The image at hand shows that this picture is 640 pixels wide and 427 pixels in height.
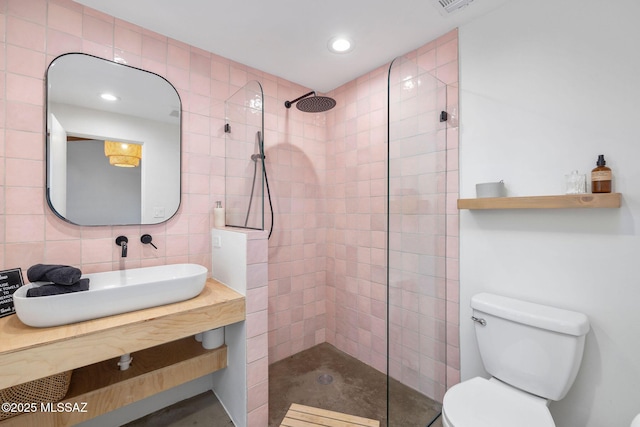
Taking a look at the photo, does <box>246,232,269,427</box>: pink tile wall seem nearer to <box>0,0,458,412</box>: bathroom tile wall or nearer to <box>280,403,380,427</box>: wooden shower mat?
<box>280,403,380,427</box>: wooden shower mat

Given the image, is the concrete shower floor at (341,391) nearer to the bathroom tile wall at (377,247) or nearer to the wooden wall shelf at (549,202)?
the bathroom tile wall at (377,247)

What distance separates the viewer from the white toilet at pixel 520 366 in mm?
1214

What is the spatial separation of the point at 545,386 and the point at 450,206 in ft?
3.38

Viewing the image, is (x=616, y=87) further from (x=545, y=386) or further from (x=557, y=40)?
(x=545, y=386)

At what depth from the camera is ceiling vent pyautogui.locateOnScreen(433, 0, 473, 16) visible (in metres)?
1.58

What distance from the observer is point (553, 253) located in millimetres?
1475

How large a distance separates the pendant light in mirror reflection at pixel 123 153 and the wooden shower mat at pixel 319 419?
182cm

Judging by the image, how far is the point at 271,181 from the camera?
241 cm

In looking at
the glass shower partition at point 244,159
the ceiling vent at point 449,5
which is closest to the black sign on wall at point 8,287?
the glass shower partition at point 244,159

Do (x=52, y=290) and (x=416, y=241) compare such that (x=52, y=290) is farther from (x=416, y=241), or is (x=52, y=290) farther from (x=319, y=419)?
(x=416, y=241)

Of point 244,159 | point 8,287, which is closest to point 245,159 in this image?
point 244,159

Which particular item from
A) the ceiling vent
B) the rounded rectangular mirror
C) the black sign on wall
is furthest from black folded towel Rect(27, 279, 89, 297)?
the ceiling vent

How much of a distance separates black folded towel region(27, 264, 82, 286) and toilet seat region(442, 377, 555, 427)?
5.81 feet

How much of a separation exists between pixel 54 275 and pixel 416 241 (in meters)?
1.78
